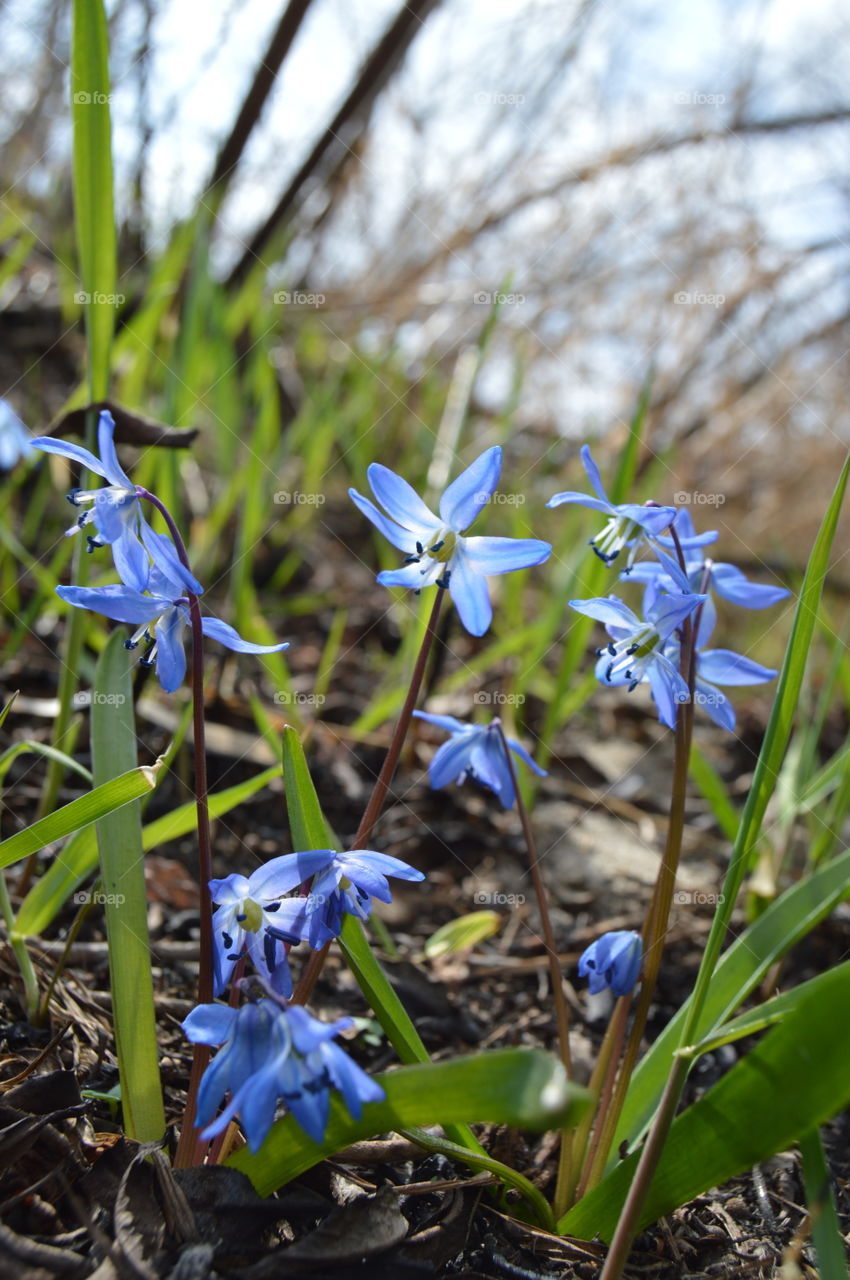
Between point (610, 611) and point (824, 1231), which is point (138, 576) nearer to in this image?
point (610, 611)

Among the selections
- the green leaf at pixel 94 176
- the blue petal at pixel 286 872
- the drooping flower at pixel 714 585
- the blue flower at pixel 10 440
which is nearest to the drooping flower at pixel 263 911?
the blue petal at pixel 286 872

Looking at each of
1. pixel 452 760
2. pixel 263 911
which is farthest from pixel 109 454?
pixel 452 760

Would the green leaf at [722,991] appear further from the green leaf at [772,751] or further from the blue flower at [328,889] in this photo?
the blue flower at [328,889]

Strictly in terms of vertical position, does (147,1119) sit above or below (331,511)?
below

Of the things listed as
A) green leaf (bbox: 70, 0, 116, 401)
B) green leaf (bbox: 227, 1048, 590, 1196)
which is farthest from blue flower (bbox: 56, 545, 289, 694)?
green leaf (bbox: 70, 0, 116, 401)

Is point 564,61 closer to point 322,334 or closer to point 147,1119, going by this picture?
point 322,334

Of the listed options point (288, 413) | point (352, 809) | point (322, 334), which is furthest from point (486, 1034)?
point (322, 334)

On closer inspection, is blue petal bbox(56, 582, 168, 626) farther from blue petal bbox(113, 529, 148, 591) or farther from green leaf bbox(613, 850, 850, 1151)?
green leaf bbox(613, 850, 850, 1151)

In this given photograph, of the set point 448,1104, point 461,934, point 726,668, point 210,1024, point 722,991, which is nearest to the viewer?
point 448,1104
